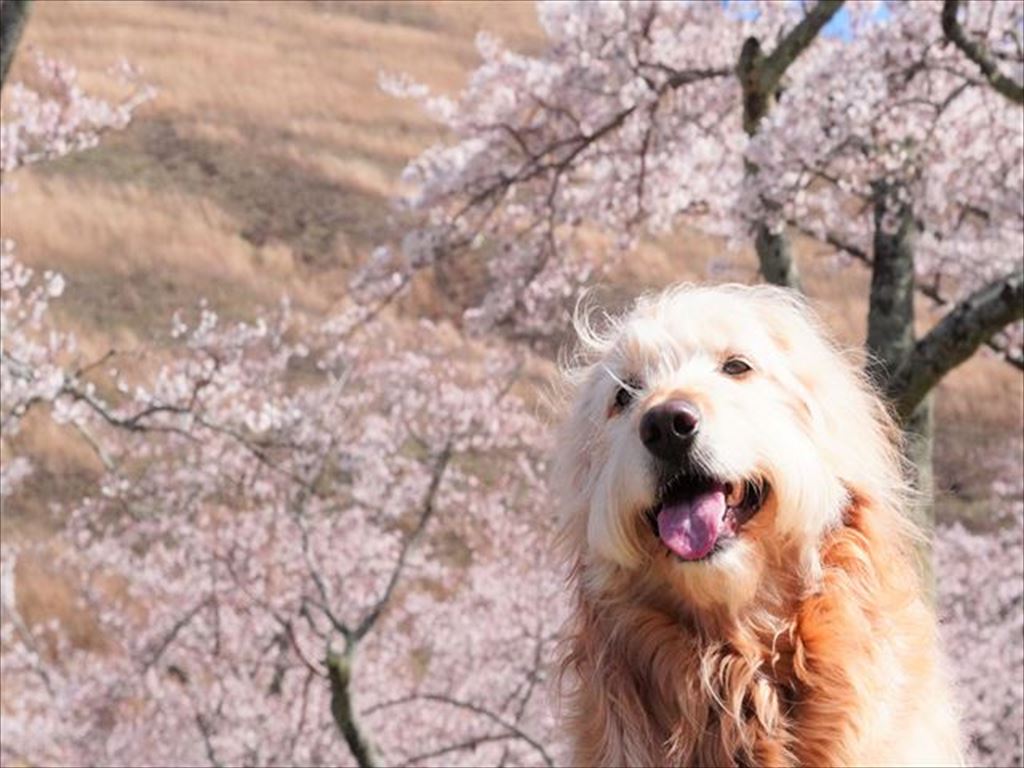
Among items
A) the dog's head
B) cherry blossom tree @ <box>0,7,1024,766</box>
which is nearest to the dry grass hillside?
cherry blossom tree @ <box>0,7,1024,766</box>

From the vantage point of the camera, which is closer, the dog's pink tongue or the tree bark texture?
the dog's pink tongue

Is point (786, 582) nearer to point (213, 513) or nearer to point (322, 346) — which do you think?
point (213, 513)

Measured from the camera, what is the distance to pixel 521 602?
16953 mm

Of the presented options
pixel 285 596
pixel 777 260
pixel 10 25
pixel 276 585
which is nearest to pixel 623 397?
pixel 10 25

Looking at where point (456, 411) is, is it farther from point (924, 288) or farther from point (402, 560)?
point (924, 288)

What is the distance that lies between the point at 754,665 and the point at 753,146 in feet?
18.0

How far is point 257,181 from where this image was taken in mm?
33656

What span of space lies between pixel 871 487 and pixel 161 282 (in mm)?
27512

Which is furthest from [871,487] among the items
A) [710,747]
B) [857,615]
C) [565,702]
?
[565,702]

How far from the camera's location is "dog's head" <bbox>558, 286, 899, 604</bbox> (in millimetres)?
2807

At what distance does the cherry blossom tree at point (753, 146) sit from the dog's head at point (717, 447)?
3.57 m

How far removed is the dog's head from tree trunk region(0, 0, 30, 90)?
2961mm

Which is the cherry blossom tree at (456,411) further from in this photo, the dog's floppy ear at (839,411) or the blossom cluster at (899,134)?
the dog's floppy ear at (839,411)

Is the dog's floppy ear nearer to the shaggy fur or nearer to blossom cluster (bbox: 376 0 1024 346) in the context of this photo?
the shaggy fur
